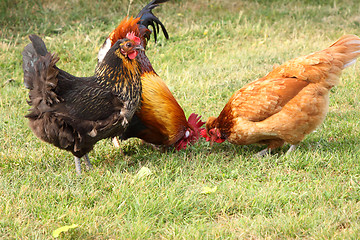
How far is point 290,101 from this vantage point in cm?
435

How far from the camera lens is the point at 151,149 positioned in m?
5.04

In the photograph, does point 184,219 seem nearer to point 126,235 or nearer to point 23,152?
point 126,235

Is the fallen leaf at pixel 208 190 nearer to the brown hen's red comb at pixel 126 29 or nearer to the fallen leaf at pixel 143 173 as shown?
the fallen leaf at pixel 143 173

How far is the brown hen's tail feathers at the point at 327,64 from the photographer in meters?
4.41

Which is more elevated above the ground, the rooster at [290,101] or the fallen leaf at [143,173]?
the rooster at [290,101]

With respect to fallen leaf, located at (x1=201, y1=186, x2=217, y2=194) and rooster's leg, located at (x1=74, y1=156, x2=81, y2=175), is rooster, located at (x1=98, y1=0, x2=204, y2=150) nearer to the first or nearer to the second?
rooster's leg, located at (x1=74, y1=156, x2=81, y2=175)

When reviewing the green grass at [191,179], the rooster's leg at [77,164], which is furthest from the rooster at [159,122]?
the rooster's leg at [77,164]

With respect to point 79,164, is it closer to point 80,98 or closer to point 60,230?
point 80,98

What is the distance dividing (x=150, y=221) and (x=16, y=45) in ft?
21.2

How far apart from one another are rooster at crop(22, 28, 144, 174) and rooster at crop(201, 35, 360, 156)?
1.25m

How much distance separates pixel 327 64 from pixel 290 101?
635 millimetres

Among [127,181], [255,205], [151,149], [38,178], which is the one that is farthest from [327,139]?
[38,178]

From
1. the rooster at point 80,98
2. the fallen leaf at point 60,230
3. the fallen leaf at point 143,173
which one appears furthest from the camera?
the fallen leaf at point 143,173

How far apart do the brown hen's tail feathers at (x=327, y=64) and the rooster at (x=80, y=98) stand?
190 centimetres
